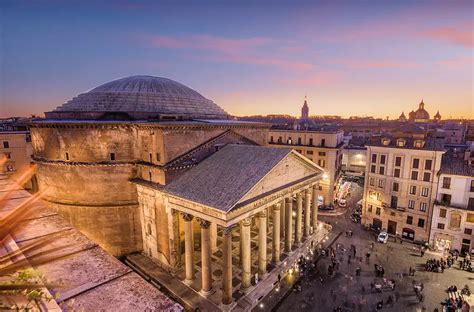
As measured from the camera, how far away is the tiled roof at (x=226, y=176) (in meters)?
18.5

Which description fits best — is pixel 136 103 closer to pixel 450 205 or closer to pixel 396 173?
pixel 396 173

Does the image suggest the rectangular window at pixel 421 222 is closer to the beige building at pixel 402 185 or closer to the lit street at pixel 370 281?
the beige building at pixel 402 185

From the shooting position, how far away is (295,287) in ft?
74.7

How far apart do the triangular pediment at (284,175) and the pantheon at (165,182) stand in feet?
0.33

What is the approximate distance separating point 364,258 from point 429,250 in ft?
29.4

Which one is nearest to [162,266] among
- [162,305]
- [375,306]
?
[375,306]

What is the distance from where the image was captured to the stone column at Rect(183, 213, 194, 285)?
20672 millimetres

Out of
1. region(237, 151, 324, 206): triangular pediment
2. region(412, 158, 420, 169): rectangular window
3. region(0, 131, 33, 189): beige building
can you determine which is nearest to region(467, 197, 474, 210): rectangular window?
region(412, 158, 420, 169): rectangular window

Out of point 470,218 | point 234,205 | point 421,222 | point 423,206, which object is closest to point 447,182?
point 423,206

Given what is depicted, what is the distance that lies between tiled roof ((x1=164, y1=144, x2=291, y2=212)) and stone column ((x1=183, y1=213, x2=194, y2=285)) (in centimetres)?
219

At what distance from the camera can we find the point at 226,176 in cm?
2098

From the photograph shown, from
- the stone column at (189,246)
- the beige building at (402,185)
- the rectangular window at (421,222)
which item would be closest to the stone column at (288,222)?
the stone column at (189,246)

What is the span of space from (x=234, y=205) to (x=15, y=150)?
51.0m

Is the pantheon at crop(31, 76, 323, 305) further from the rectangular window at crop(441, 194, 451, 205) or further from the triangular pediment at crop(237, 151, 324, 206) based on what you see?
the rectangular window at crop(441, 194, 451, 205)
